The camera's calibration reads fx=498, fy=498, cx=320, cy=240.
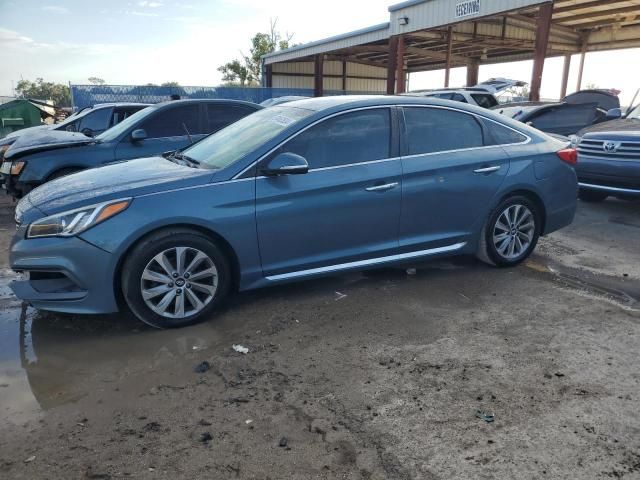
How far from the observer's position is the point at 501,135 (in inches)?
189

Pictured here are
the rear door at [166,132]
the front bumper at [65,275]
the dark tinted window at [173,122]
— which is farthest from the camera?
the dark tinted window at [173,122]

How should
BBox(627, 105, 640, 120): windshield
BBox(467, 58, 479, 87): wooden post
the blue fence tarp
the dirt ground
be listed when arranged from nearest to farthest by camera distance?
the dirt ground
BBox(627, 105, 640, 120): windshield
the blue fence tarp
BBox(467, 58, 479, 87): wooden post

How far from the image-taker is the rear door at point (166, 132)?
7.07m

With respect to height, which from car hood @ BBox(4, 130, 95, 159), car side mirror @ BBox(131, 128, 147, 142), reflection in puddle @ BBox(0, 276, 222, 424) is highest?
car side mirror @ BBox(131, 128, 147, 142)

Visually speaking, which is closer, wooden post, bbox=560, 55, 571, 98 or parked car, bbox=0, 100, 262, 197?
parked car, bbox=0, 100, 262, 197

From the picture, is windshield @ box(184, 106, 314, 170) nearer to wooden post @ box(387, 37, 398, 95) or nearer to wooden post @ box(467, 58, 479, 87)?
wooden post @ box(387, 37, 398, 95)

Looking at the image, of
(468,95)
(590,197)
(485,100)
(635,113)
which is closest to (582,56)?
(485,100)

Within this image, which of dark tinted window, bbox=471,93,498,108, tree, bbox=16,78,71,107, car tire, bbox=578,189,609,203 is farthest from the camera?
tree, bbox=16,78,71,107

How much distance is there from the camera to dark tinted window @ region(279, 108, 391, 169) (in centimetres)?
400

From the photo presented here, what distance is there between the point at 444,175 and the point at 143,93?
22395 mm

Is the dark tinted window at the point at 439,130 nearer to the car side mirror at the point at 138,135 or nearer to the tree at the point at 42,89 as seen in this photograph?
the car side mirror at the point at 138,135

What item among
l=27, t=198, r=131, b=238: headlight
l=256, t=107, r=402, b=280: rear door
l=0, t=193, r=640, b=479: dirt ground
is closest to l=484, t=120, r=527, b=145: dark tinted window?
l=256, t=107, r=402, b=280: rear door

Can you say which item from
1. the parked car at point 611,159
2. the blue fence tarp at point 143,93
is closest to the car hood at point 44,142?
the parked car at point 611,159

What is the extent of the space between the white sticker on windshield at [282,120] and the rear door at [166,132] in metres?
3.09
